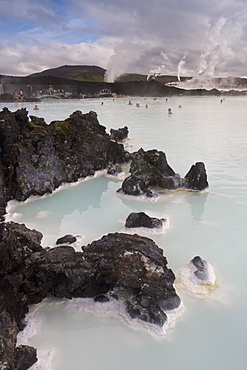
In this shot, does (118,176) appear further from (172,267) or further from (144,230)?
(172,267)

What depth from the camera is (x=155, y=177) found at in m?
13.8

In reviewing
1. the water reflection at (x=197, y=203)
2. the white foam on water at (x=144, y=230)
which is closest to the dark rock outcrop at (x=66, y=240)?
the white foam on water at (x=144, y=230)

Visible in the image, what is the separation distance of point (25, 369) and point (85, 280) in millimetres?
2034

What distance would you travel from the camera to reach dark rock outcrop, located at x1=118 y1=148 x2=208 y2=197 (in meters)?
12.8

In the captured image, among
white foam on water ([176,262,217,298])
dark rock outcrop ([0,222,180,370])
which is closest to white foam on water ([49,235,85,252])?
dark rock outcrop ([0,222,180,370])

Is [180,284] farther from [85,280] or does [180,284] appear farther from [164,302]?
[85,280]

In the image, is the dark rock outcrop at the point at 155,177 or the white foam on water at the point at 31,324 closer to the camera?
the white foam on water at the point at 31,324

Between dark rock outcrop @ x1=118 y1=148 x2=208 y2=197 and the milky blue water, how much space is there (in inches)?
20.9

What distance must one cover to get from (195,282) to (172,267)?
0.82 meters

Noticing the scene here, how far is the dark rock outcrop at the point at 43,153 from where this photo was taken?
12.3 m

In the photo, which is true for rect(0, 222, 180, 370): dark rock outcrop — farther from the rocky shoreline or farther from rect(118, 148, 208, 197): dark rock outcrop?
rect(118, 148, 208, 197): dark rock outcrop

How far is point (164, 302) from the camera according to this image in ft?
20.2

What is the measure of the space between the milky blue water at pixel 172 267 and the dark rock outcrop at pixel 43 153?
702 millimetres

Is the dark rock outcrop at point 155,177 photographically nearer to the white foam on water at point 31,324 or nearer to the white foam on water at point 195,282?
the white foam on water at point 195,282
